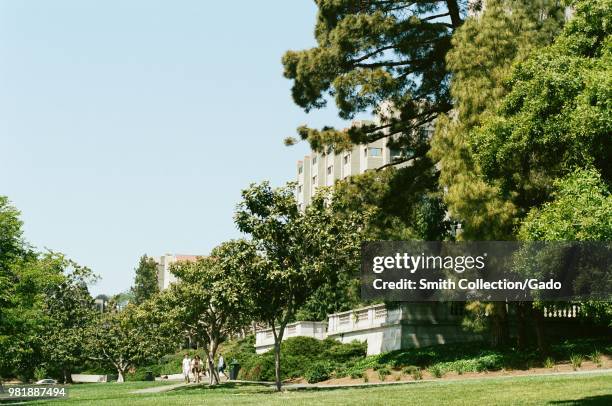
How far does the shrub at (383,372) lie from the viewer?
32.5 metres

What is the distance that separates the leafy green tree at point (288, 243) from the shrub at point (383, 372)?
469cm

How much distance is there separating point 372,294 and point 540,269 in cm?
2209

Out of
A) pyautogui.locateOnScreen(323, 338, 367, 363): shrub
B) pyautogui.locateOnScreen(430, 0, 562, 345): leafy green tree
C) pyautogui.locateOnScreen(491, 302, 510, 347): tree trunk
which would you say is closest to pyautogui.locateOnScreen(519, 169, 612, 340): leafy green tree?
pyautogui.locateOnScreen(430, 0, 562, 345): leafy green tree

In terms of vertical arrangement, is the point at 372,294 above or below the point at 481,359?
above

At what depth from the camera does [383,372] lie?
33.1m

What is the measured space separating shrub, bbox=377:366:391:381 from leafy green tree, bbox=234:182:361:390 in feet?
15.4

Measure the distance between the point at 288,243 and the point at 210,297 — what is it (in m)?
8.64

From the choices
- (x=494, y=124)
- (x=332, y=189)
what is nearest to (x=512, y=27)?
(x=332, y=189)

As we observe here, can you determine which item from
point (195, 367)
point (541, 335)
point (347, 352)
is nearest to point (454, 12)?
point (541, 335)

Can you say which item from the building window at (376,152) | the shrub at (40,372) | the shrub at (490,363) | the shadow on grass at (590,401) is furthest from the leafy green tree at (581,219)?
the building window at (376,152)

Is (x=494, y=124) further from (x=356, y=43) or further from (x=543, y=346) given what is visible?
(x=356, y=43)

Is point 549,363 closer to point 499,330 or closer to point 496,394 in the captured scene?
point 499,330

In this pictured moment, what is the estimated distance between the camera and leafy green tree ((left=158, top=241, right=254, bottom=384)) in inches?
1169

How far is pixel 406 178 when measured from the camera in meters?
34.6
